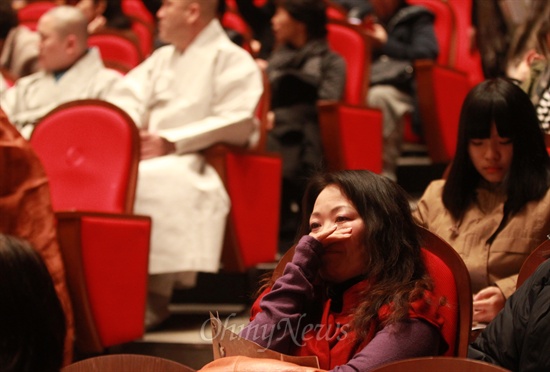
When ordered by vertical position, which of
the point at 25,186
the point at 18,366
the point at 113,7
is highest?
the point at 18,366

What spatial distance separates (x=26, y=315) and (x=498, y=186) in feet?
4.23

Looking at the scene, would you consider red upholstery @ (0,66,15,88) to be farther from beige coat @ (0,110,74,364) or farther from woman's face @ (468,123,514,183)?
woman's face @ (468,123,514,183)

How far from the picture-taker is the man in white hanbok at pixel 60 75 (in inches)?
149

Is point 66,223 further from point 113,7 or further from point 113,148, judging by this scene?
point 113,7

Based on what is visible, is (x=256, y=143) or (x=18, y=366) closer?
(x=18, y=366)

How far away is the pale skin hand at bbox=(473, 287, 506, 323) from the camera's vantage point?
2062 millimetres

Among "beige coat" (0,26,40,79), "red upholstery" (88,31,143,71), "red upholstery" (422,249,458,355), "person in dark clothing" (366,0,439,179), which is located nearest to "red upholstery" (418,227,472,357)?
"red upholstery" (422,249,458,355)

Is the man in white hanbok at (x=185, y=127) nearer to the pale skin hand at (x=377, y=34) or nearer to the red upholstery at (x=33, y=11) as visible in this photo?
the pale skin hand at (x=377, y=34)

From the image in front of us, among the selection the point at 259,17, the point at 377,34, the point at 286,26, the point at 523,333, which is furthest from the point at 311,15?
the point at 523,333

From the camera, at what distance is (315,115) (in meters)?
3.91

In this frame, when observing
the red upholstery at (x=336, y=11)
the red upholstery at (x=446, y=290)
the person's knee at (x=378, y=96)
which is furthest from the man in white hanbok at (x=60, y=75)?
the red upholstery at (x=446, y=290)

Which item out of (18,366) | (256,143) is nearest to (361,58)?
(256,143)

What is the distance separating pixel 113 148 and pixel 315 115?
1.01 metres

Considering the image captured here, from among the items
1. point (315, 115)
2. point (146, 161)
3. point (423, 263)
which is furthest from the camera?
point (315, 115)
